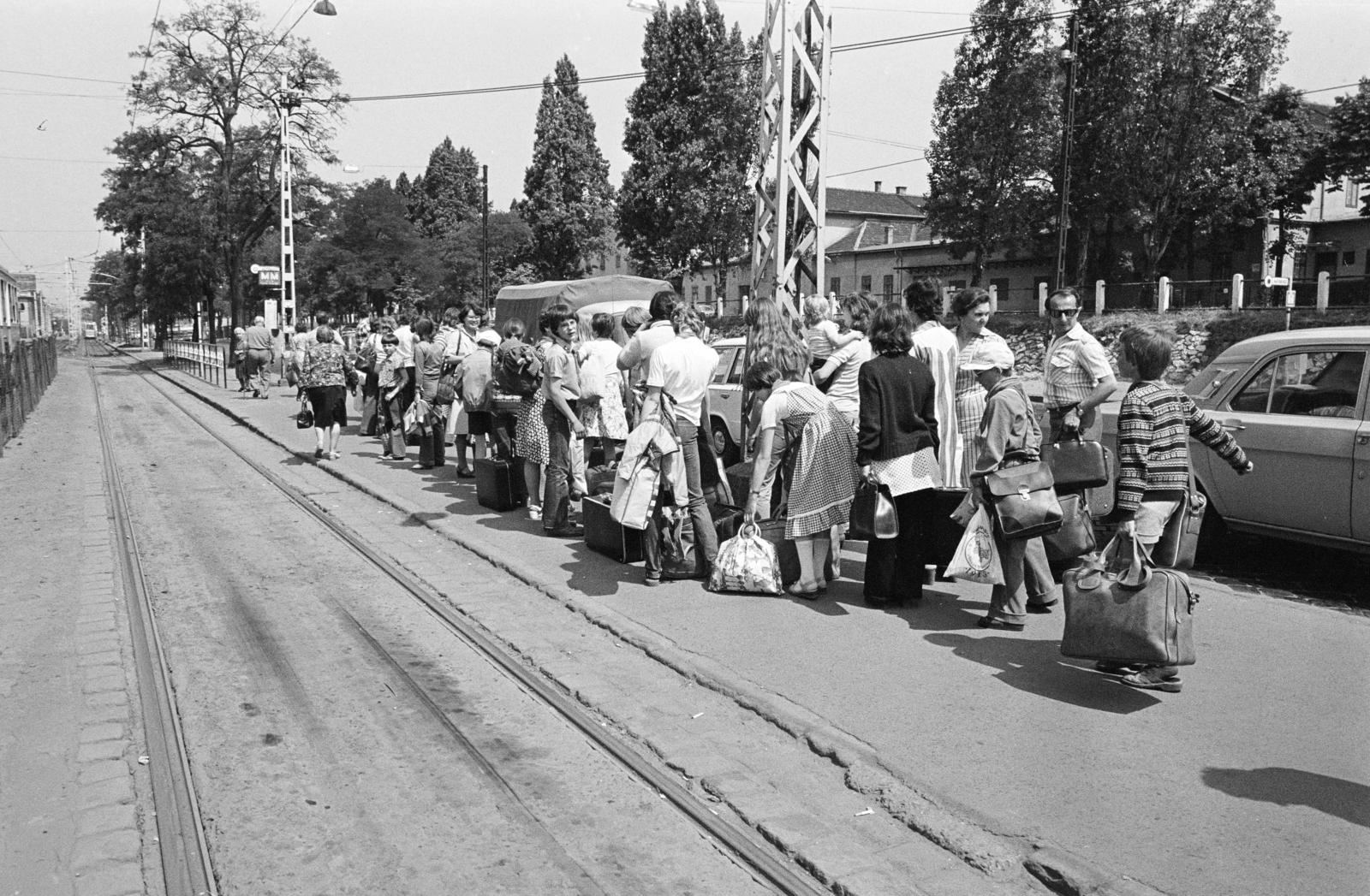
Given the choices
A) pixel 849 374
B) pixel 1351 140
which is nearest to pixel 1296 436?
pixel 849 374

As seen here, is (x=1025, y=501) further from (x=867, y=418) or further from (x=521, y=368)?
(x=521, y=368)

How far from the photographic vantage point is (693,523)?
744 cm

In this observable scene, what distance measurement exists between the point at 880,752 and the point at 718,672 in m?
1.18

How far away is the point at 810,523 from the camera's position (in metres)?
6.72

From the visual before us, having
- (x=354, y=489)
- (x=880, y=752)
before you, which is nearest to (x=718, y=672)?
(x=880, y=752)

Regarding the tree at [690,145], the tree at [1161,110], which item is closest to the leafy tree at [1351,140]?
the tree at [1161,110]

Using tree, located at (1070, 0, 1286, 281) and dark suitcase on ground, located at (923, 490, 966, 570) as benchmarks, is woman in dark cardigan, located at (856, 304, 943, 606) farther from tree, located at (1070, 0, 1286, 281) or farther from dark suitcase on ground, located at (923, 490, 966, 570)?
tree, located at (1070, 0, 1286, 281)

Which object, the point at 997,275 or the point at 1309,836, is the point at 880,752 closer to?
Result: the point at 1309,836

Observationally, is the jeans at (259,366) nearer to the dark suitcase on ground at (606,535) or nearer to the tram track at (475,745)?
the tram track at (475,745)

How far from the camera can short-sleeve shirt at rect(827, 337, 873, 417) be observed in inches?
294

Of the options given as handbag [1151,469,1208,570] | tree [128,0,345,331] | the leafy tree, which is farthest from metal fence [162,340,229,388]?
the leafy tree

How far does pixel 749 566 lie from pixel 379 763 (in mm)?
2951

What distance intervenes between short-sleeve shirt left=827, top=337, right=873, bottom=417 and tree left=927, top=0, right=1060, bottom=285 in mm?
36771

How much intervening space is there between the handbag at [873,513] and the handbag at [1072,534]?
0.86 m
